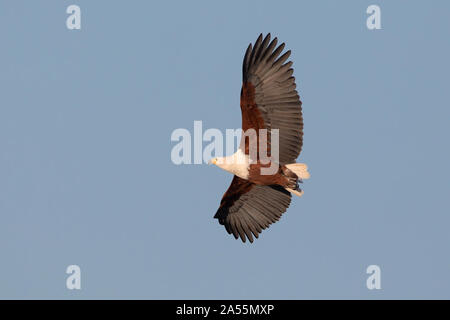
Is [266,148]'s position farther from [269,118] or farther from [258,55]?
[258,55]

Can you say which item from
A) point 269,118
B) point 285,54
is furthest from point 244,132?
point 285,54

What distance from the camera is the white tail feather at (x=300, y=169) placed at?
18.4 meters

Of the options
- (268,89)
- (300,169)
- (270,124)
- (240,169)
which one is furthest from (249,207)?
(268,89)

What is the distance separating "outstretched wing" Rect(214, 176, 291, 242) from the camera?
65.1 ft

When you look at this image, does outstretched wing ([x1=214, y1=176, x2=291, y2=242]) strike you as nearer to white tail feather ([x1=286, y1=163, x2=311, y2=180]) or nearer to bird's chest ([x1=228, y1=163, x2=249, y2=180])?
bird's chest ([x1=228, y1=163, x2=249, y2=180])

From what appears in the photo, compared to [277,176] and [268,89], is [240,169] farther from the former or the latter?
[268,89]

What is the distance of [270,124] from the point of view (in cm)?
1828

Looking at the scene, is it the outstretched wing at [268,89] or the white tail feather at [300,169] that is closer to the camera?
the outstretched wing at [268,89]

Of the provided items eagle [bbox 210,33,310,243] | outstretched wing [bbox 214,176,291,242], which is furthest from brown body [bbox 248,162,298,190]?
outstretched wing [bbox 214,176,291,242]

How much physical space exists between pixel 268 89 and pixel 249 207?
3159mm

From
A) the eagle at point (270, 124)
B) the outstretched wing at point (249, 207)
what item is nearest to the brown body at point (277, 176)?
the eagle at point (270, 124)

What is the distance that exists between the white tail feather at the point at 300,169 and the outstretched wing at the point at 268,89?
0.82 metres

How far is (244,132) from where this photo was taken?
1831 cm

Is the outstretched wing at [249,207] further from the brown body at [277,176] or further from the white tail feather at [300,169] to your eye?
the white tail feather at [300,169]
